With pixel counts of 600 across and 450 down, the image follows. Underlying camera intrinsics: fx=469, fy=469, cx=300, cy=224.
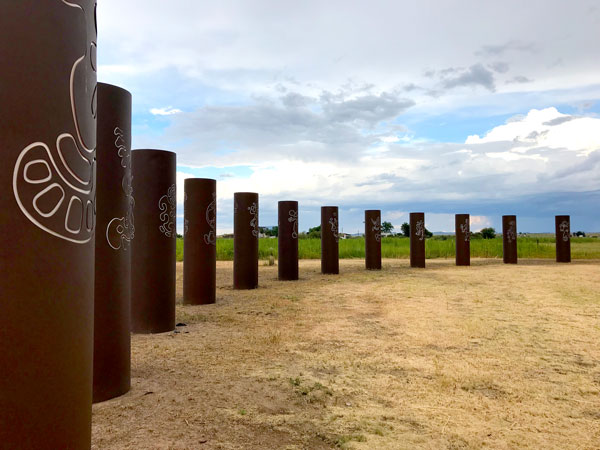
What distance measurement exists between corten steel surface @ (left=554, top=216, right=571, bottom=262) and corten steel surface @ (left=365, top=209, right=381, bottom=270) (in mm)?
7903

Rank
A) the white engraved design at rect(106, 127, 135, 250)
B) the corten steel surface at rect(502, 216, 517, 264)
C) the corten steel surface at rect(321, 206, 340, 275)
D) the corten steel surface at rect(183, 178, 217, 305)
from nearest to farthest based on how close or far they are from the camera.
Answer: the white engraved design at rect(106, 127, 135, 250) < the corten steel surface at rect(183, 178, 217, 305) < the corten steel surface at rect(321, 206, 340, 275) < the corten steel surface at rect(502, 216, 517, 264)

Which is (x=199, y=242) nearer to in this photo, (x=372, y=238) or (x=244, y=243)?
(x=244, y=243)

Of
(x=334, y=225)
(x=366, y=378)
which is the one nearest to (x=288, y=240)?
(x=334, y=225)

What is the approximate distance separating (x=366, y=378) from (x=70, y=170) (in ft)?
11.3

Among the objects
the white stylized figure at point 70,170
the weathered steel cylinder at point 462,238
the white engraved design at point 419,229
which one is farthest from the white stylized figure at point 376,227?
the white stylized figure at point 70,170

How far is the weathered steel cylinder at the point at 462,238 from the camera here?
17.0 metres

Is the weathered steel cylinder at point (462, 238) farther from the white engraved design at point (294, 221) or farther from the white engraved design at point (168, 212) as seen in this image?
the white engraved design at point (168, 212)

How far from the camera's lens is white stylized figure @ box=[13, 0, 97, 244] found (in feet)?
6.35

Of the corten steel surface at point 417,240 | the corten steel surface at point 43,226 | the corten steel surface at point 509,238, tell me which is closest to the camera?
the corten steel surface at point 43,226

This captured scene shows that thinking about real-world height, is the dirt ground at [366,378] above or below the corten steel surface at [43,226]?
below

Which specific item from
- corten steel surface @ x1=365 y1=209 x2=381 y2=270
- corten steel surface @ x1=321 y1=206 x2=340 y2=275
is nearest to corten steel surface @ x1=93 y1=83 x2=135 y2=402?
corten steel surface @ x1=321 y1=206 x2=340 y2=275

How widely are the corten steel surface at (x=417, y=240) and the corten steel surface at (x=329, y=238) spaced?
11.4 ft

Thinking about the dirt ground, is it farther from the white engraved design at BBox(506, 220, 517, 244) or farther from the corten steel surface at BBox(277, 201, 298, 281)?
the white engraved design at BBox(506, 220, 517, 244)

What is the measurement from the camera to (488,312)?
7.95 metres
